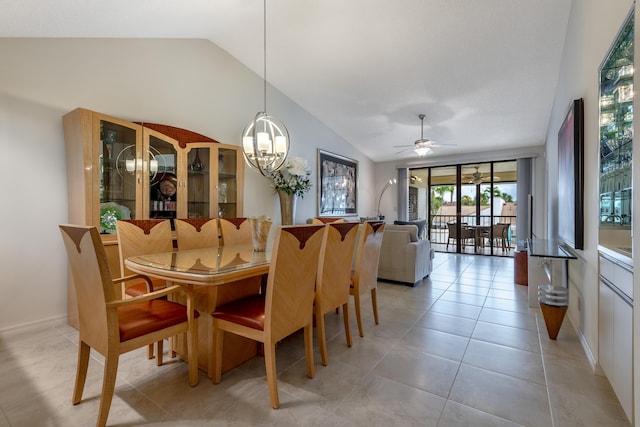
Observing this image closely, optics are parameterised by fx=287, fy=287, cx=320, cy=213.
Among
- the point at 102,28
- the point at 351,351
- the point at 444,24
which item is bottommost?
the point at 351,351

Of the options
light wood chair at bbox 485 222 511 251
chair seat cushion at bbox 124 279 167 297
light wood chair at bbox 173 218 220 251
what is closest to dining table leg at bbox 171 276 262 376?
chair seat cushion at bbox 124 279 167 297

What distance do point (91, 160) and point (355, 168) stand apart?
5.21 metres

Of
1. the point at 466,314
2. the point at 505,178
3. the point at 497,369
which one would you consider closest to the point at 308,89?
the point at 466,314

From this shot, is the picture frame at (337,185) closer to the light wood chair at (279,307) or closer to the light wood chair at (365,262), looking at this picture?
the light wood chair at (365,262)

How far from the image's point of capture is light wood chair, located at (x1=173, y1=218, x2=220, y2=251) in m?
2.61

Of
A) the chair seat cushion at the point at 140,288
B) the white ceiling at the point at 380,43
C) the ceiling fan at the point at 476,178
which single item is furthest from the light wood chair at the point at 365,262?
the ceiling fan at the point at 476,178

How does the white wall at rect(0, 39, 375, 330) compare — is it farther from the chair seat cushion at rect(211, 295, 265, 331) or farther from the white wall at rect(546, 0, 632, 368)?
the white wall at rect(546, 0, 632, 368)

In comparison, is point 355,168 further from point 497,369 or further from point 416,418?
point 416,418

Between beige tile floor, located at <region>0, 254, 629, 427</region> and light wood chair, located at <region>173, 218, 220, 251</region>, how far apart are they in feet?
3.03

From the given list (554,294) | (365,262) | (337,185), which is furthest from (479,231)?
(365,262)

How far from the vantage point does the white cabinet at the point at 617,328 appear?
1.33 m

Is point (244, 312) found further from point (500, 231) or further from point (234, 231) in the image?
point (500, 231)

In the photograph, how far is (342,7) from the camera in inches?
115

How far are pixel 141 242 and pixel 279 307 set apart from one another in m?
1.45
